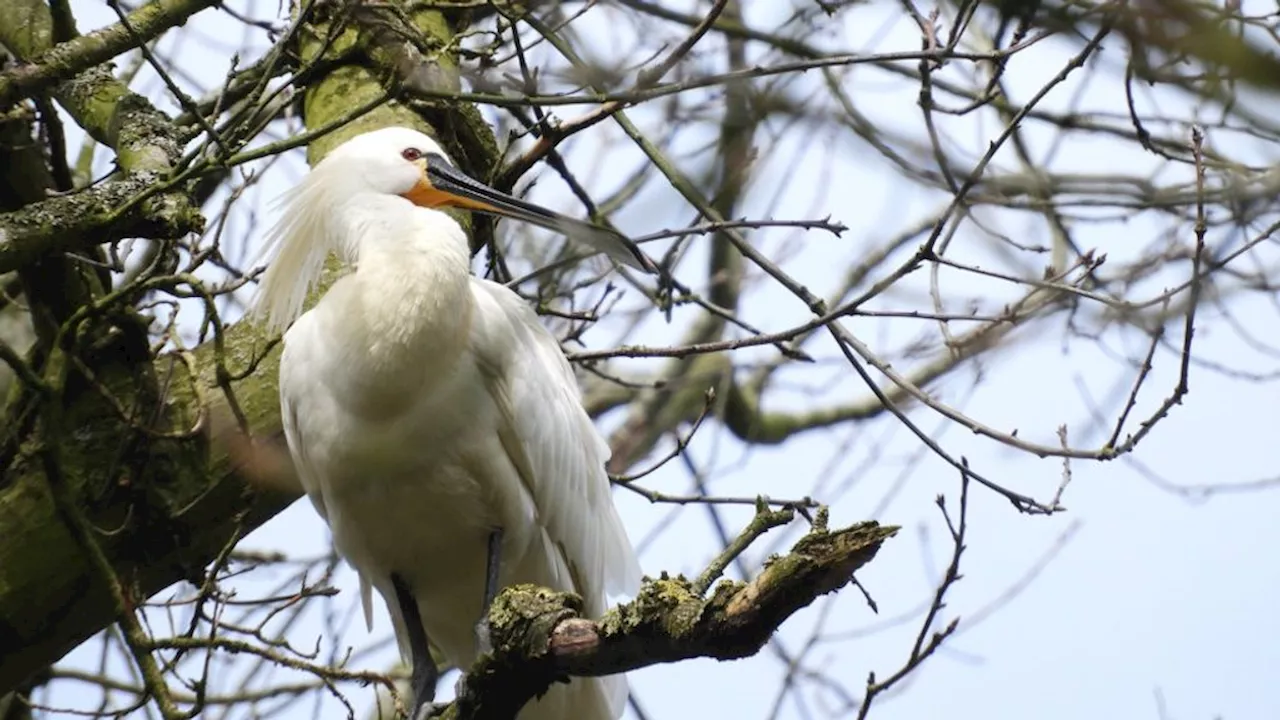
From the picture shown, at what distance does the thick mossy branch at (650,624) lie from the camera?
303 cm

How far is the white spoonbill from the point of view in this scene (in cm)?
504

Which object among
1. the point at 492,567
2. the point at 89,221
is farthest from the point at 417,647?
the point at 89,221

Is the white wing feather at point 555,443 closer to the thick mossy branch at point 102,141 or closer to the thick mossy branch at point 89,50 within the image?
the thick mossy branch at point 102,141

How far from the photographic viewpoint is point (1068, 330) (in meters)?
4.56

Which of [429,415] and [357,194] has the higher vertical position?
[357,194]

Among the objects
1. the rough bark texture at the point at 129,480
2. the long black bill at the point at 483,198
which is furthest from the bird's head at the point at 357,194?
the rough bark texture at the point at 129,480

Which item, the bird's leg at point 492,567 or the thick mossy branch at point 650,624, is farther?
the bird's leg at point 492,567

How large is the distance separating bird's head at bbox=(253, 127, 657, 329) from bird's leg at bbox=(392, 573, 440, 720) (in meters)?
1.01

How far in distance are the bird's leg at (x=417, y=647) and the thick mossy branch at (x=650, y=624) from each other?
1.25m

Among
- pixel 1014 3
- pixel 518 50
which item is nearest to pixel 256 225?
pixel 518 50

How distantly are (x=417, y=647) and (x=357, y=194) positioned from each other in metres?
1.57

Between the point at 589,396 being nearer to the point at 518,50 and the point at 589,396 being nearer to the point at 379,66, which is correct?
the point at 379,66

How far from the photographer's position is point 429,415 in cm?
505

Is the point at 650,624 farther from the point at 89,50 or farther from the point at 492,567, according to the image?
the point at 89,50
